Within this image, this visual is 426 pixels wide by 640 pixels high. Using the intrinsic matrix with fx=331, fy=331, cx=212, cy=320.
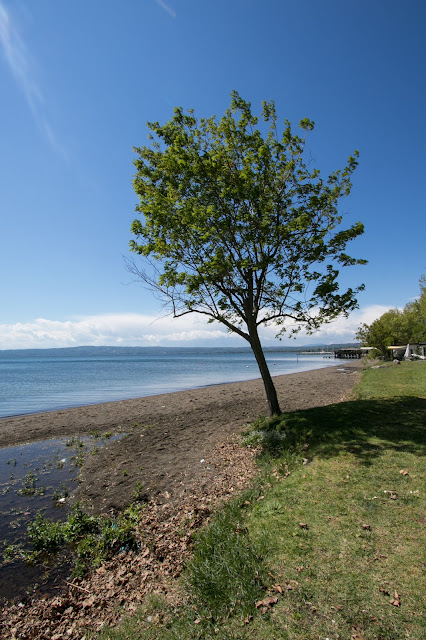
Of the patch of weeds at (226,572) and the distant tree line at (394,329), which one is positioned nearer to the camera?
the patch of weeds at (226,572)

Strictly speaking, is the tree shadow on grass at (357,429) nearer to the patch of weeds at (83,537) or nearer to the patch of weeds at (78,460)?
the patch of weeds at (83,537)

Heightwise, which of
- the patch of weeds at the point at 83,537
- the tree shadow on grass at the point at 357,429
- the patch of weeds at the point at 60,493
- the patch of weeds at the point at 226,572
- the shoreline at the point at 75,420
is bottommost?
the shoreline at the point at 75,420

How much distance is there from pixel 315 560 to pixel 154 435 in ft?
37.4

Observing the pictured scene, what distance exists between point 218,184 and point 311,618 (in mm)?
13187

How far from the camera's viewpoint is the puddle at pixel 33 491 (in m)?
6.31

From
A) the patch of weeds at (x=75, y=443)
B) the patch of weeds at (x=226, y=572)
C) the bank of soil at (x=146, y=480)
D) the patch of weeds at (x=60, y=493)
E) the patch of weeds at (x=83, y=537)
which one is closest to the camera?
the patch of weeds at (x=226, y=572)

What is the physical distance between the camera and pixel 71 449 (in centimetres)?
1453

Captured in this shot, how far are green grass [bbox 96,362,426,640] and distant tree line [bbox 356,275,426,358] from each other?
47.4 m

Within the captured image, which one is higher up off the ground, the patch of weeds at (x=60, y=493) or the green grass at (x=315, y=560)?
the green grass at (x=315, y=560)

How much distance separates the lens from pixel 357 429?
11.4m

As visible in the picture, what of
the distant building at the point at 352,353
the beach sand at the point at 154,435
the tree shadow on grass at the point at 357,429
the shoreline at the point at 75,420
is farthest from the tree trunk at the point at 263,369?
the distant building at the point at 352,353

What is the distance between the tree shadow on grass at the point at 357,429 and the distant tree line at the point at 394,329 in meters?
40.7

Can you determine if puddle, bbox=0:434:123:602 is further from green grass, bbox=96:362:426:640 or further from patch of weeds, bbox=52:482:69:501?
green grass, bbox=96:362:426:640

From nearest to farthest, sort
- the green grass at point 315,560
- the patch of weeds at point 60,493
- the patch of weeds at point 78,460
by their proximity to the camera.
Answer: the green grass at point 315,560 → the patch of weeds at point 60,493 → the patch of weeds at point 78,460
